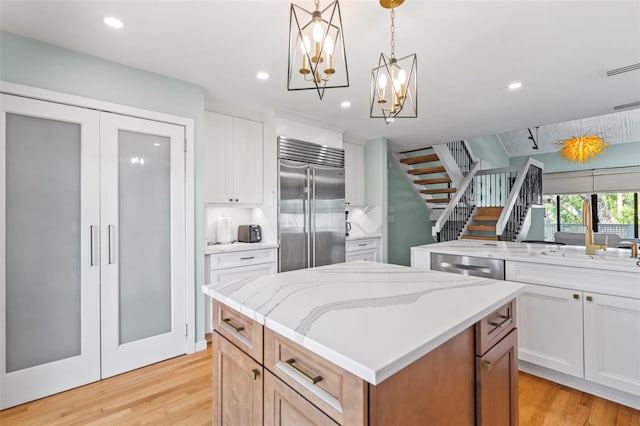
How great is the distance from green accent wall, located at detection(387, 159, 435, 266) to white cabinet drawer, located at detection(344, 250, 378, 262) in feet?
3.23

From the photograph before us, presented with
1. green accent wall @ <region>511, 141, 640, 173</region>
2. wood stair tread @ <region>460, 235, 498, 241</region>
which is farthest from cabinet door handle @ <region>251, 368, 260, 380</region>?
green accent wall @ <region>511, 141, 640, 173</region>

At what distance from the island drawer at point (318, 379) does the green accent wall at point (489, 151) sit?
24.2ft

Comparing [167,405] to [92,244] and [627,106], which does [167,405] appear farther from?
[627,106]


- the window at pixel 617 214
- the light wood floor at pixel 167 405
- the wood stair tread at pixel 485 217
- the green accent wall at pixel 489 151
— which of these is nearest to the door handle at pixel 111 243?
the light wood floor at pixel 167 405

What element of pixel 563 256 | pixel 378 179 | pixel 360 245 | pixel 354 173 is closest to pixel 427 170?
pixel 378 179

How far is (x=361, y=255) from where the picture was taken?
15.4 feet

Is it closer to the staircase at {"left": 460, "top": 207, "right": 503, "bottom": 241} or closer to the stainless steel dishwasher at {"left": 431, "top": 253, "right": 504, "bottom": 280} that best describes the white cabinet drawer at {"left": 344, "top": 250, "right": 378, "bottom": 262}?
the stainless steel dishwasher at {"left": 431, "top": 253, "right": 504, "bottom": 280}

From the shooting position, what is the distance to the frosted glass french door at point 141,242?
241 centimetres

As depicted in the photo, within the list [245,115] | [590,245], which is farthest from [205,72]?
[590,245]

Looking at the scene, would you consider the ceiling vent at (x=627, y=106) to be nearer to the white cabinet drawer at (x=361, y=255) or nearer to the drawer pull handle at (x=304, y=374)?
the white cabinet drawer at (x=361, y=255)

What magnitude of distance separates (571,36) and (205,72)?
277cm

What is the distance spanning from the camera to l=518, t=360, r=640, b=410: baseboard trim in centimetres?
201

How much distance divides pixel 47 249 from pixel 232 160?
184 centimetres

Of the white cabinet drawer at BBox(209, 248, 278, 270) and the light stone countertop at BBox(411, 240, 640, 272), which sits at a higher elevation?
the light stone countertop at BBox(411, 240, 640, 272)
